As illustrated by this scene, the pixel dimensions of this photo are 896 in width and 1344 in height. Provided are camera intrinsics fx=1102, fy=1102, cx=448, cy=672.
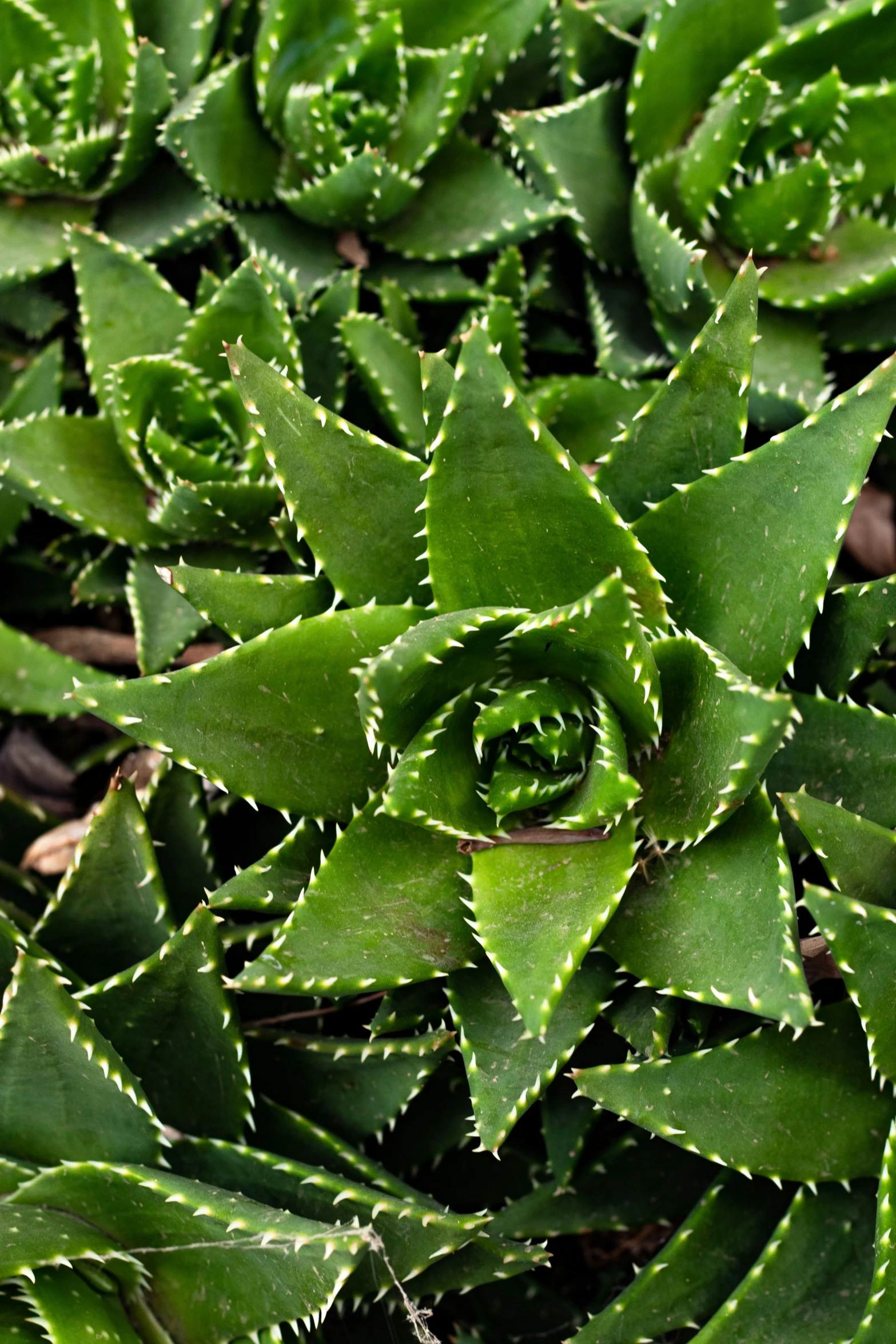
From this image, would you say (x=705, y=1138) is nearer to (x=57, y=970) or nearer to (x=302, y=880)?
(x=302, y=880)

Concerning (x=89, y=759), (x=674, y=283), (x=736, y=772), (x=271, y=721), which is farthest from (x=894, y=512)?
(x=89, y=759)

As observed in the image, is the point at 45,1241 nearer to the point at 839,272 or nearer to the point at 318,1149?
the point at 318,1149

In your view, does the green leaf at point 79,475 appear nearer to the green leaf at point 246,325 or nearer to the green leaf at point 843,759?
the green leaf at point 246,325

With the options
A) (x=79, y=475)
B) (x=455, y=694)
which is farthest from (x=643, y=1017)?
(x=79, y=475)

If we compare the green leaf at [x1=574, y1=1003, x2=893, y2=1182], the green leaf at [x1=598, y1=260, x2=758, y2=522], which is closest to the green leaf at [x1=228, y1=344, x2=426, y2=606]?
the green leaf at [x1=598, y1=260, x2=758, y2=522]

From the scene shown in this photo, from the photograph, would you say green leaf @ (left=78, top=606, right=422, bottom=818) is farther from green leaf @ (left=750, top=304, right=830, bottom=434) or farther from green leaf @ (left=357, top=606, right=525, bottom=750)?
green leaf @ (left=750, top=304, right=830, bottom=434)
